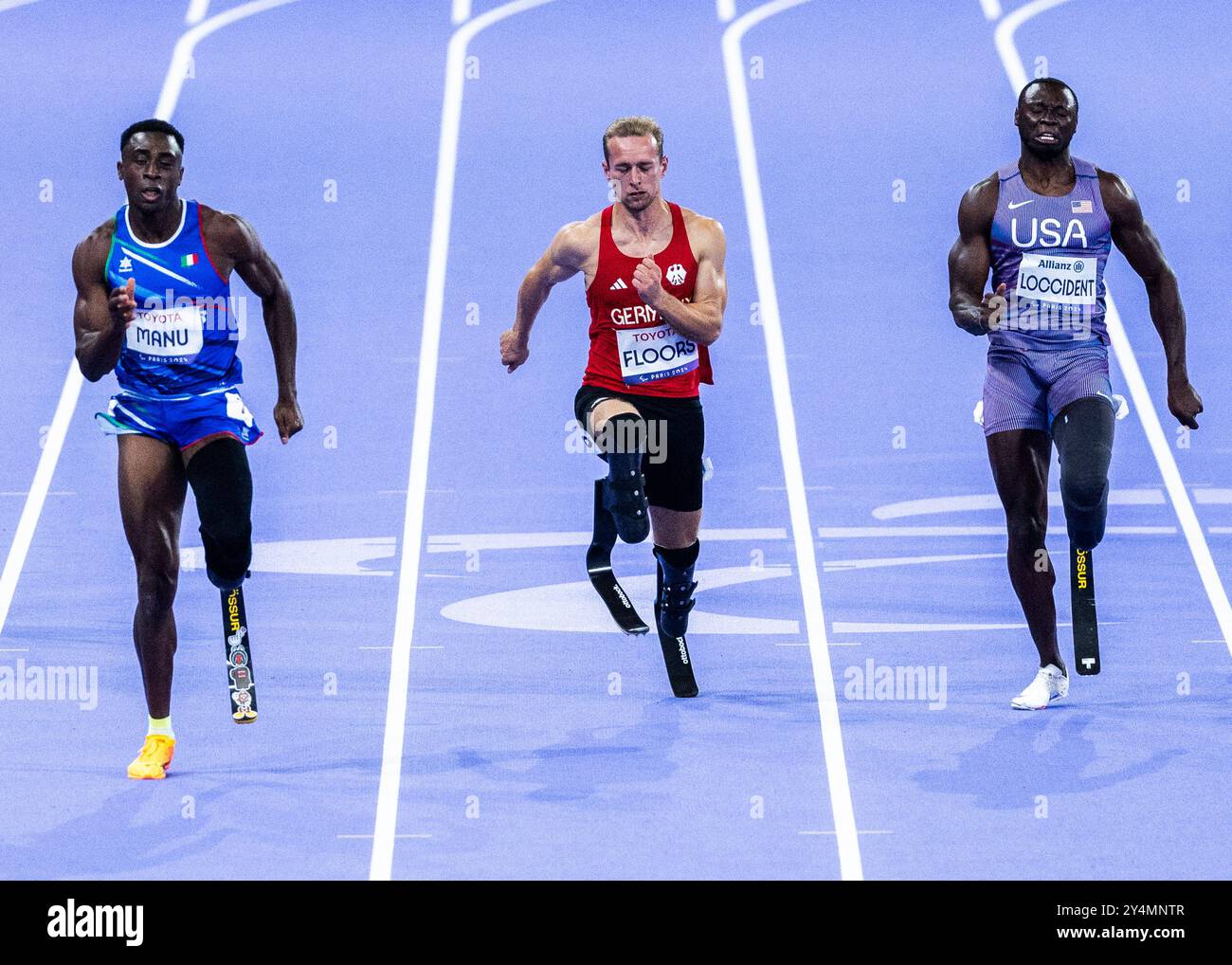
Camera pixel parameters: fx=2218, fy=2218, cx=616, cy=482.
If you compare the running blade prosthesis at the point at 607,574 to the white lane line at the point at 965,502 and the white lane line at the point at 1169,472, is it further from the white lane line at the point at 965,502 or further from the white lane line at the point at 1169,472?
the white lane line at the point at 1169,472

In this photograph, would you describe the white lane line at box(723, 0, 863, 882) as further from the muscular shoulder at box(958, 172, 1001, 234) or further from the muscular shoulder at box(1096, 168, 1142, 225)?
the muscular shoulder at box(1096, 168, 1142, 225)

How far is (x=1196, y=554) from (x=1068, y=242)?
2.39m

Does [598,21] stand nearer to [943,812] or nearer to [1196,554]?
[1196,554]

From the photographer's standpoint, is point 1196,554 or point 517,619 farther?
point 1196,554

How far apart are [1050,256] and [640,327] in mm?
1391

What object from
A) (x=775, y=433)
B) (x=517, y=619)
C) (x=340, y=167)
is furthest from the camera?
(x=340, y=167)

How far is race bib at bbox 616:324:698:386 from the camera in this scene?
24.8ft

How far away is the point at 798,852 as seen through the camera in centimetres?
611

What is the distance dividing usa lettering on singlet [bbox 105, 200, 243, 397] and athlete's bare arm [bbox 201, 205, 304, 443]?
0.05 m

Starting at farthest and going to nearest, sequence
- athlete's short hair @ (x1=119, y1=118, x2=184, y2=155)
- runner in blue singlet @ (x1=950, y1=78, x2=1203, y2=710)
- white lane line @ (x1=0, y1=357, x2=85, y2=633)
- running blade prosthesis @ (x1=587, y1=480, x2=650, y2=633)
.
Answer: white lane line @ (x1=0, y1=357, x2=85, y2=633)
running blade prosthesis @ (x1=587, y1=480, x2=650, y2=633)
runner in blue singlet @ (x1=950, y1=78, x2=1203, y2=710)
athlete's short hair @ (x1=119, y1=118, x2=184, y2=155)

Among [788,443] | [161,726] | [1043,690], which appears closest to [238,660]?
[161,726]

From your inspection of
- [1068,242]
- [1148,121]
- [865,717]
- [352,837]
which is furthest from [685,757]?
[1148,121]

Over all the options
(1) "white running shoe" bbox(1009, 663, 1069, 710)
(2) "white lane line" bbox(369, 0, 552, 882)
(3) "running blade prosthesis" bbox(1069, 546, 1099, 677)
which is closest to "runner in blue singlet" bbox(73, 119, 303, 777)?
(2) "white lane line" bbox(369, 0, 552, 882)

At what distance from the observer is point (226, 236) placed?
690cm
